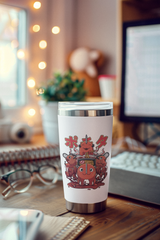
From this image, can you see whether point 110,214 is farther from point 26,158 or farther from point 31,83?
point 31,83

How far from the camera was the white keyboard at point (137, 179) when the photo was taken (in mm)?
353

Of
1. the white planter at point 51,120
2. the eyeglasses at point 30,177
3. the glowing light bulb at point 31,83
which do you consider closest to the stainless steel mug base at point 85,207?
the eyeglasses at point 30,177

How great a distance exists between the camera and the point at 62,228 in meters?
0.27

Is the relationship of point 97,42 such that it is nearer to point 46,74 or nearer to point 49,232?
point 46,74

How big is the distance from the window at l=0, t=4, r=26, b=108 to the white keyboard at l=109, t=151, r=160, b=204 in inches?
40.1

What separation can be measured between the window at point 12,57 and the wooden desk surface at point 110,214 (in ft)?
3.22

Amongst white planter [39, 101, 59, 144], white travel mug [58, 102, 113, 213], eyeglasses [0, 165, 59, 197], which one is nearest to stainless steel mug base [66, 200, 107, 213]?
white travel mug [58, 102, 113, 213]

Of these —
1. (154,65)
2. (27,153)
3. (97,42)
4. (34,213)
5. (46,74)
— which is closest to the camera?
(34,213)

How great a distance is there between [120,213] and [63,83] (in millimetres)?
664

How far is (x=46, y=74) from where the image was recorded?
142cm

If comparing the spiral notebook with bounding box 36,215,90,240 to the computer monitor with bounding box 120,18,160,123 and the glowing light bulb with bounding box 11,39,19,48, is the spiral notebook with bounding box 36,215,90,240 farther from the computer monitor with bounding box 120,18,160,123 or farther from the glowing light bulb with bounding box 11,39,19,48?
the glowing light bulb with bounding box 11,39,19,48

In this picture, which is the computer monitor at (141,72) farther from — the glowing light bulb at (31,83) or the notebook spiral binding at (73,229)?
the notebook spiral binding at (73,229)

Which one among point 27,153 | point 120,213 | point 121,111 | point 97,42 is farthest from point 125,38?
point 120,213

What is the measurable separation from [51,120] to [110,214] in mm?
618
